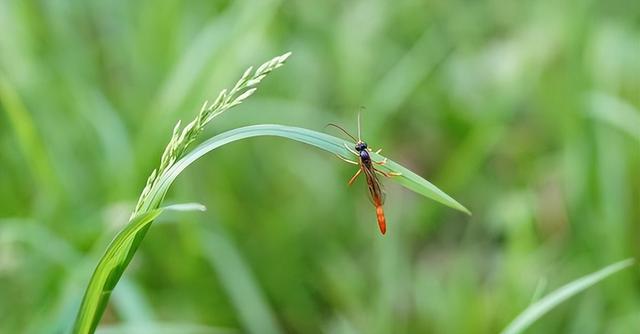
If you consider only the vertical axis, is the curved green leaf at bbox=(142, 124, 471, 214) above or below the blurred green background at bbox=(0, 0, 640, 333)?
below

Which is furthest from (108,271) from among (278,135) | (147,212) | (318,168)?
(318,168)

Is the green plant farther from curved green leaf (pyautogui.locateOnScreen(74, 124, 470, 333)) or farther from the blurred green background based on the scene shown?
the blurred green background

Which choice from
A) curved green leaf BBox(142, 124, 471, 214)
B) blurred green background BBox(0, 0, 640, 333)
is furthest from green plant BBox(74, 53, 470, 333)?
blurred green background BBox(0, 0, 640, 333)

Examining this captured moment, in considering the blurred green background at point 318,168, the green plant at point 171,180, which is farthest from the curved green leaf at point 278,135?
the blurred green background at point 318,168

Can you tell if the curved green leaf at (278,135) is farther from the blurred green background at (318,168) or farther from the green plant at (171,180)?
the blurred green background at (318,168)

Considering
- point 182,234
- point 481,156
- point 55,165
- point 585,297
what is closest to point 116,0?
point 55,165

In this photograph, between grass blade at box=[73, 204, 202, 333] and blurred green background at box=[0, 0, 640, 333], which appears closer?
grass blade at box=[73, 204, 202, 333]
